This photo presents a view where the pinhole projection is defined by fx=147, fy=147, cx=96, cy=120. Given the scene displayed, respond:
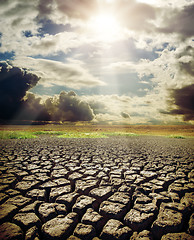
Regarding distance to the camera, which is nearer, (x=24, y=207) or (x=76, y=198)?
(x=24, y=207)

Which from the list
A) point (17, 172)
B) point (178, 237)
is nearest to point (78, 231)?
point (178, 237)

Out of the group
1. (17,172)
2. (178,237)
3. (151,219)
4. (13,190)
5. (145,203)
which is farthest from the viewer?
(17,172)

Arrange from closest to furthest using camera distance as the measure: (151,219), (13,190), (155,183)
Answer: (151,219) < (13,190) < (155,183)

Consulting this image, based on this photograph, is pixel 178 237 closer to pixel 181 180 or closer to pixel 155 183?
pixel 155 183

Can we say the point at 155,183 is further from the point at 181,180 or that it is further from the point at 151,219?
the point at 151,219

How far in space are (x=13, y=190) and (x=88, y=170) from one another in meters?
1.67

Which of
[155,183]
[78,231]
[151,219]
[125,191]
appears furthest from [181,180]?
[78,231]

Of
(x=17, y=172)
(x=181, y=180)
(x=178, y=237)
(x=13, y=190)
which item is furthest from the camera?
(x=17, y=172)

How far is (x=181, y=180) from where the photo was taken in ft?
10.2

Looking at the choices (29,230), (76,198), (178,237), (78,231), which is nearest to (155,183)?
(178,237)

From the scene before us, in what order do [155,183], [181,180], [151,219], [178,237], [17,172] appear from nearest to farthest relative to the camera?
1. [178,237]
2. [151,219]
3. [155,183]
4. [181,180]
5. [17,172]

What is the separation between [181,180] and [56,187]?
2560mm

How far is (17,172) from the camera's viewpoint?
11.4ft

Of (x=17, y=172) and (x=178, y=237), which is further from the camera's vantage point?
(x=17, y=172)
